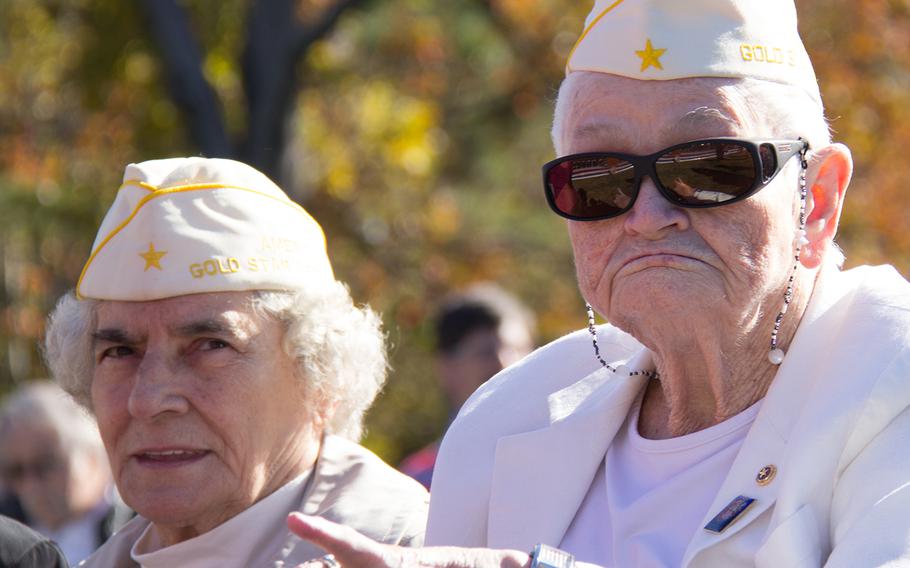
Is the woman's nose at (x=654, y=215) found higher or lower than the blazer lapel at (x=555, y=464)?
higher

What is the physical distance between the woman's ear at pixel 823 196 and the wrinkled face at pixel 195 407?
61.3 inches

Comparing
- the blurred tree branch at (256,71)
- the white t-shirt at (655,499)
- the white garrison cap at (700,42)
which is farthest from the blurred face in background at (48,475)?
the white garrison cap at (700,42)

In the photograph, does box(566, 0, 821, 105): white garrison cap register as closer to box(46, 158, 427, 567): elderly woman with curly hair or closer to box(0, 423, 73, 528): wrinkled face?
box(46, 158, 427, 567): elderly woman with curly hair

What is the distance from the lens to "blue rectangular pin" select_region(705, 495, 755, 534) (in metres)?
2.52

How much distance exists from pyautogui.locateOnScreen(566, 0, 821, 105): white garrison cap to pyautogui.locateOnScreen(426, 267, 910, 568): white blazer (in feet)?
1.44

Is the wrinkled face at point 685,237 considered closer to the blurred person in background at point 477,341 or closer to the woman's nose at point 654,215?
the woman's nose at point 654,215

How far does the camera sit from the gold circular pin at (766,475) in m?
2.53

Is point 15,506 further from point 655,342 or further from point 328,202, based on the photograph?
point 328,202

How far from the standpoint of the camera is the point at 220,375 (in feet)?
12.2

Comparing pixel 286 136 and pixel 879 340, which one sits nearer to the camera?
pixel 879 340

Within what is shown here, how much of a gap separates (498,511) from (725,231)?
76 centimetres

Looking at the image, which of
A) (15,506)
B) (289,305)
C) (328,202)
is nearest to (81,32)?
(328,202)

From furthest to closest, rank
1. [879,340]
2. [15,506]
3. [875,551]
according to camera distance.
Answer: [15,506] < [879,340] < [875,551]

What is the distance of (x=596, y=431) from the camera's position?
9.80ft
